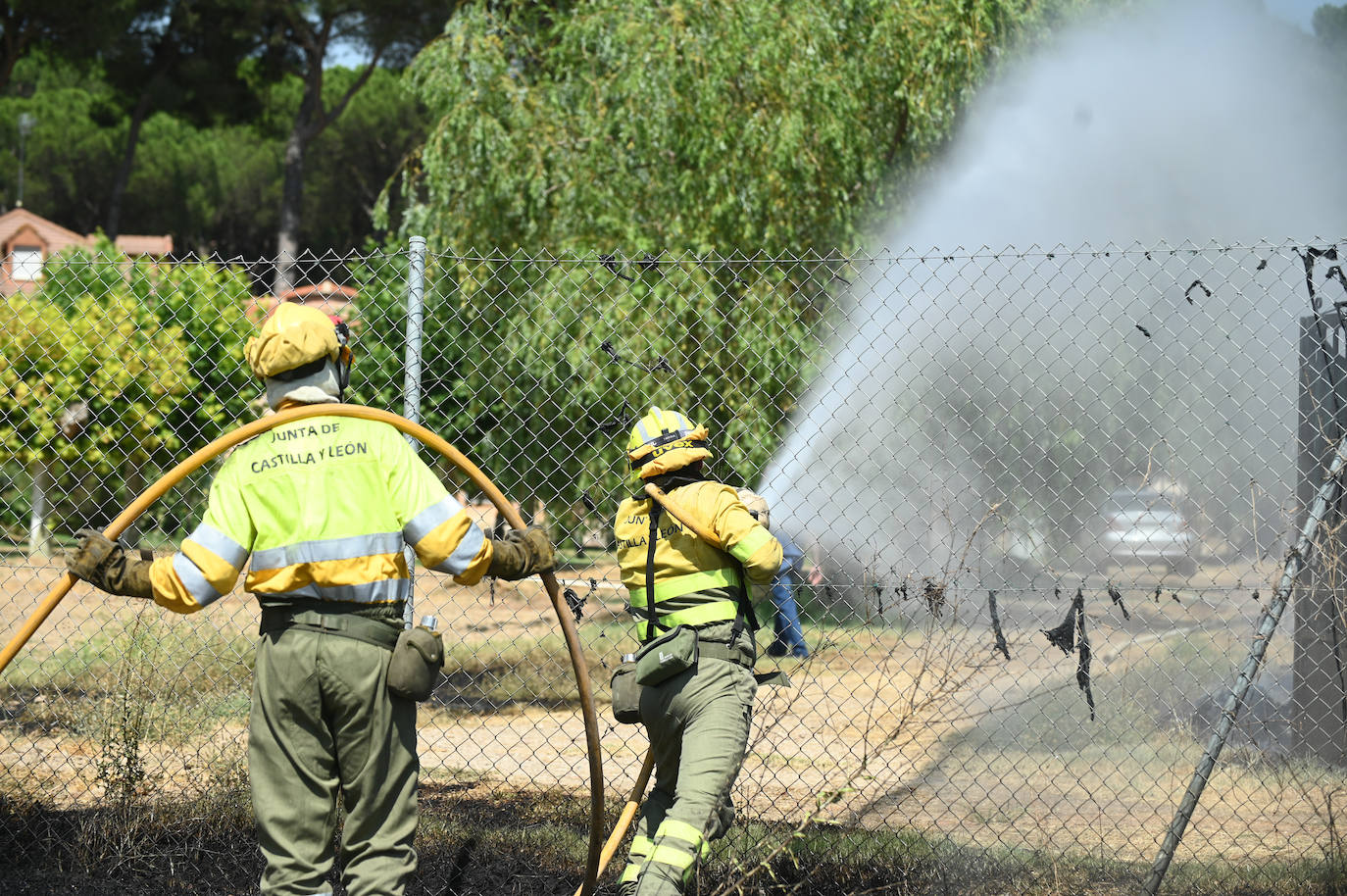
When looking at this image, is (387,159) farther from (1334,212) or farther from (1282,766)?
(1282,766)

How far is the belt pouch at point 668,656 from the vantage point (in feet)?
11.7

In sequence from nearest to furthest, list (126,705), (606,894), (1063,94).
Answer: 1. (606,894)
2. (126,705)
3. (1063,94)

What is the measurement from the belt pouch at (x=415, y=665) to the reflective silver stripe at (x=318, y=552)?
26 cm

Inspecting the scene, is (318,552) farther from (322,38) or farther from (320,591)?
(322,38)

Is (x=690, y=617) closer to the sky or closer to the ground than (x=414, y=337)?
closer to the ground

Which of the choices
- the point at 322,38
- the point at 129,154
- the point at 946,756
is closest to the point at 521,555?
the point at 946,756

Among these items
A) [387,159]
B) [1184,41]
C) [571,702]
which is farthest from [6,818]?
[387,159]

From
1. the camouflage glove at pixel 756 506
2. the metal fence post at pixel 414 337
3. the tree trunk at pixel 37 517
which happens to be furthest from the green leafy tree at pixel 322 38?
the camouflage glove at pixel 756 506

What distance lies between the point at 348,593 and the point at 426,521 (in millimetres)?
273

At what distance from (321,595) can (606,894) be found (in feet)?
5.89

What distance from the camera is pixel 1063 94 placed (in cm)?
1384

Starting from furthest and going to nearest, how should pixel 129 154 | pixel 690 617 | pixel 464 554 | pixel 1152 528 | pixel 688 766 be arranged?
pixel 129 154 < pixel 1152 528 < pixel 690 617 < pixel 688 766 < pixel 464 554

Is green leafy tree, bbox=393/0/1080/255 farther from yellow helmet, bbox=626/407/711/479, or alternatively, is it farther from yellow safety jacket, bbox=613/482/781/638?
yellow safety jacket, bbox=613/482/781/638

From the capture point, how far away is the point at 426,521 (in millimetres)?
3023
